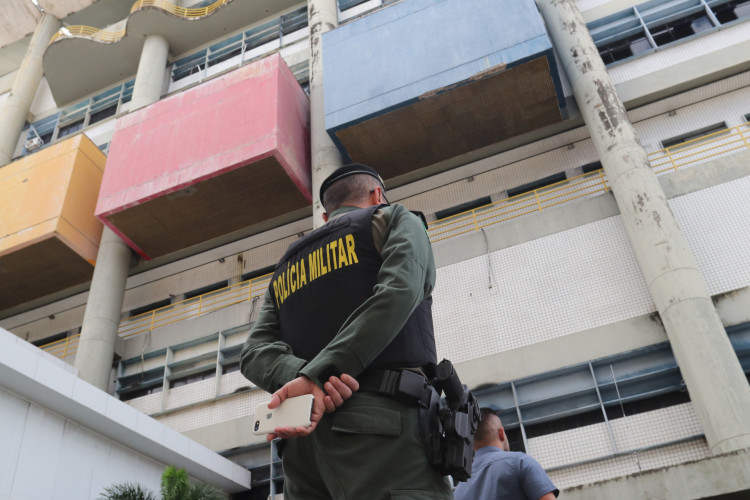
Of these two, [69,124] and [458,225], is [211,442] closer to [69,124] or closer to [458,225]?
[458,225]

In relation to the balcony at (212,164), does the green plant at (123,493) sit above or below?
below

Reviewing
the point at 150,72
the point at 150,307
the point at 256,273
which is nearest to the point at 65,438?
the point at 256,273

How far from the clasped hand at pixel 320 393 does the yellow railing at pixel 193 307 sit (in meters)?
13.0

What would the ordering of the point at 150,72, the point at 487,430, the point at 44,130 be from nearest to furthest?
1. the point at 487,430
2. the point at 150,72
3. the point at 44,130

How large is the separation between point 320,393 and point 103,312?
1470 cm

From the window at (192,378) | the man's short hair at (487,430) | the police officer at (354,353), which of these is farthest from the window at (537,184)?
the police officer at (354,353)

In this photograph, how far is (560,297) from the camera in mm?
11195

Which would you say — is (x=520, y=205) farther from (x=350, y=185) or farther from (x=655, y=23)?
(x=350, y=185)

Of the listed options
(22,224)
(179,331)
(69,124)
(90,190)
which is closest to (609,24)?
(179,331)

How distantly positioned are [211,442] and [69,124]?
1567cm

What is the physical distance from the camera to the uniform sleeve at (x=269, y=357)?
226cm

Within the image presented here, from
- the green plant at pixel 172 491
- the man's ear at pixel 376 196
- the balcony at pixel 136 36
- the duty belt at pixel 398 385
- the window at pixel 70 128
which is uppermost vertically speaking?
the balcony at pixel 136 36

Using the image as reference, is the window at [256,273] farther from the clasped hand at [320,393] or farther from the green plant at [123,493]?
the clasped hand at [320,393]

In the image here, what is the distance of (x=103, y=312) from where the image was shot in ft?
49.5
